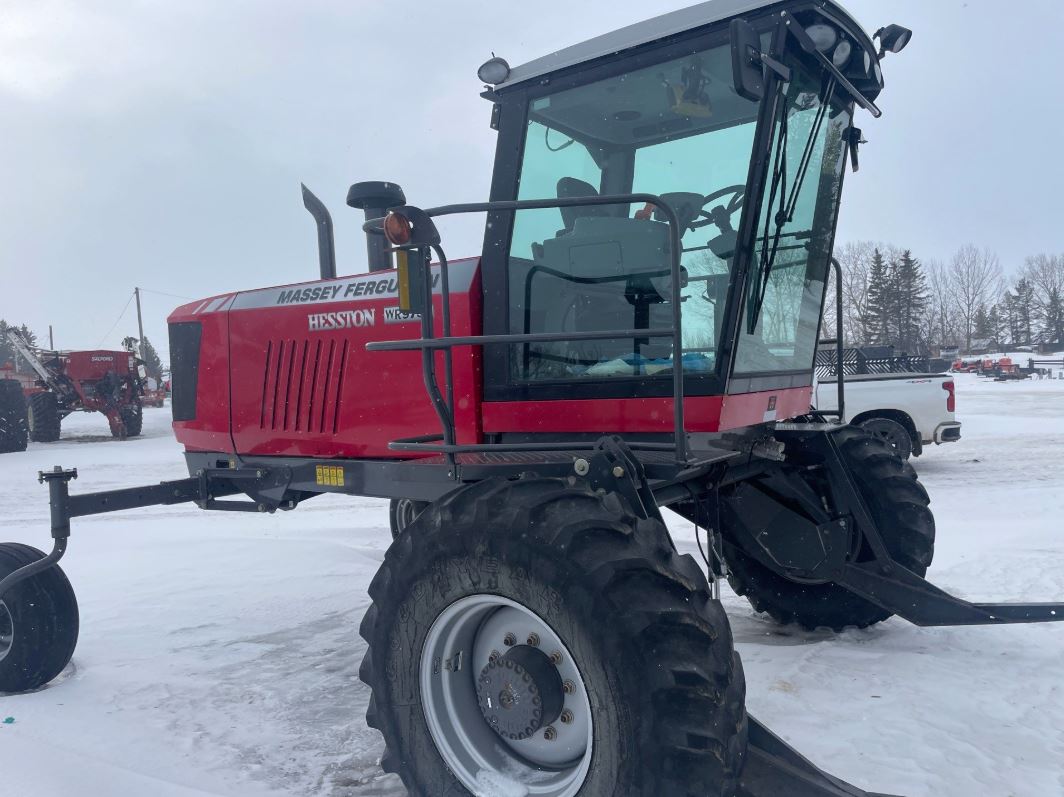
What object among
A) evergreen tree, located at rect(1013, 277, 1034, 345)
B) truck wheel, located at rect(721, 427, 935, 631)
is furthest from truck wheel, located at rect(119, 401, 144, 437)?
evergreen tree, located at rect(1013, 277, 1034, 345)

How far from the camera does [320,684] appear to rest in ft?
13.3

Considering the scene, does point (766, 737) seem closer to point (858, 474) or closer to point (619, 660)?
point (619, 660)

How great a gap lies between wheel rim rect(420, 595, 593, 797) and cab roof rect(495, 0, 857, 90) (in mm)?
2036

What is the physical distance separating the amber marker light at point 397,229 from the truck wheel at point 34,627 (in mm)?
2788

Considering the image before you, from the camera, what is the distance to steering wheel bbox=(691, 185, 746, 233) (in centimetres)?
297

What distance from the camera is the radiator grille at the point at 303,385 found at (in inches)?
157

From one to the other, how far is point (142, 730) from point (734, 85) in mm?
3478

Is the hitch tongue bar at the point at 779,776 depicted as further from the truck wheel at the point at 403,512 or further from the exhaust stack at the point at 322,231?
the exhaust stack at the point at 322,231

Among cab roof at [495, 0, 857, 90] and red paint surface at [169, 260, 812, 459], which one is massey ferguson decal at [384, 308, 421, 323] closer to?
red paint surface at [169, 260, 812, 459]

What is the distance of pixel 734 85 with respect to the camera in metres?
2.72

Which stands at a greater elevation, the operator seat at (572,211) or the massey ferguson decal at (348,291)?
the operator seat at (572,211)

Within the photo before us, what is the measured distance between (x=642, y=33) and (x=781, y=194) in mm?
787

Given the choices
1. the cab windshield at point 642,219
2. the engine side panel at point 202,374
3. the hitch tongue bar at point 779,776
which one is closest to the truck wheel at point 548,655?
the hitch tongue bar at point 779,776

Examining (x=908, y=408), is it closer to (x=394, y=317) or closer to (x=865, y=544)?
(x=865, y=544)
